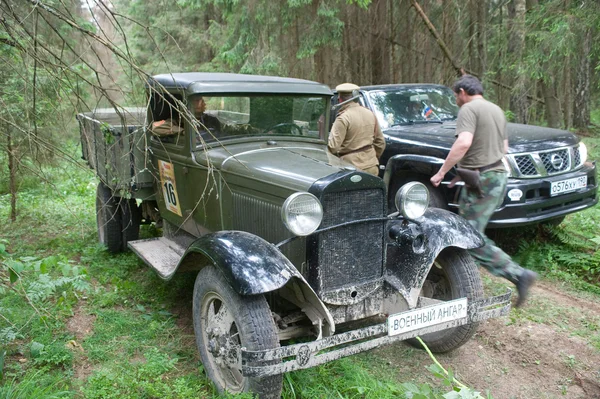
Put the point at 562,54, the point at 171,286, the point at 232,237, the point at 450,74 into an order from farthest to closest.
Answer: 1. the point at 450,74
2. the point at 562,54
3. the point at 171,286
4. the point at 232,237

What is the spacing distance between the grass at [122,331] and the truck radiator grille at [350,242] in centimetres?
69

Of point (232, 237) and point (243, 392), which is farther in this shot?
point (232, 237)

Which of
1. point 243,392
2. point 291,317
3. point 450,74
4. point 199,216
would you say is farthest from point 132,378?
point 450,74

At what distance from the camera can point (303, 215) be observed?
314 centimetres

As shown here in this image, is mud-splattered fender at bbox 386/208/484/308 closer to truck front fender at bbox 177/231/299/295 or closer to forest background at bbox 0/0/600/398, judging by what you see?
forest background at bbox 0/0/600/398

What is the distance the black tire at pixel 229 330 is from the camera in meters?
2.95

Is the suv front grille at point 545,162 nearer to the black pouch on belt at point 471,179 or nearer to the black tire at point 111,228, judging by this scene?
the black pouch on belt at point 471,179

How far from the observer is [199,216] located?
464 cm

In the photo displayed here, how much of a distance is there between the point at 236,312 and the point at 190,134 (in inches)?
74.6

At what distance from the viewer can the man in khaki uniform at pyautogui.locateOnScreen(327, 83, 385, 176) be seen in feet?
Result: 16.7

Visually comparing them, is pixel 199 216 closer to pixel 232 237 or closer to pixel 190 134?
pixel 190 134

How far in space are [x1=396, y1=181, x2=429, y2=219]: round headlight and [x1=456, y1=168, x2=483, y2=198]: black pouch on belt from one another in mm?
1113

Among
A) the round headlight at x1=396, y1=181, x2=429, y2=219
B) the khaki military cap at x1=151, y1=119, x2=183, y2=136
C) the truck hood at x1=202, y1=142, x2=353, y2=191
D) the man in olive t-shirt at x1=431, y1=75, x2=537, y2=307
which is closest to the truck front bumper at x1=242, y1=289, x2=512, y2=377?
the round headlight at x1=396, y1=181, x2=429, y2=219

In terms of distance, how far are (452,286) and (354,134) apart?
6.57 ft
